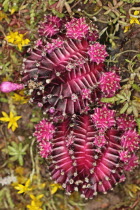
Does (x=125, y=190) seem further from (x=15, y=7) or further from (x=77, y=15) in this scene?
(x=15, y=7)

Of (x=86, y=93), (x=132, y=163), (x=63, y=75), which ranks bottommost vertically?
(x=132, y=163)

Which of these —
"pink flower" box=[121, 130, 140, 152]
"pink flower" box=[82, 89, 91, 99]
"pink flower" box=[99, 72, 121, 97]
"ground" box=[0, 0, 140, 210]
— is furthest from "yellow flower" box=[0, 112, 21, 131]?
"pink flower" box=[121, 130, 140, 152]

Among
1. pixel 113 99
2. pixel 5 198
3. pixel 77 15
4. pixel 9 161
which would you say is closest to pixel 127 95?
pixel 113 99

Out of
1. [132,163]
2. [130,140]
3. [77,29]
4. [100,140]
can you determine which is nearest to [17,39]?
[77,29]

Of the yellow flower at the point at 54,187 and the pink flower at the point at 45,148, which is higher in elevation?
the pink flower at the point at 45,148

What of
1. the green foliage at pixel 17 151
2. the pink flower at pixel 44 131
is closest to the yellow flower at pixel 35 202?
the green foliage at pixel 17 151

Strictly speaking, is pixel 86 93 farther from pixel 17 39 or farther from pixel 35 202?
pixel 35 202

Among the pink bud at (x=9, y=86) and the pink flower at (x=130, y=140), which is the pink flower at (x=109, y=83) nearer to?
the pink flower at (x=130, y=140)

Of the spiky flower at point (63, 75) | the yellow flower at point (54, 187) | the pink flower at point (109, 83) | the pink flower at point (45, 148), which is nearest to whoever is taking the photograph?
the spiky flower at point (63, 75)
